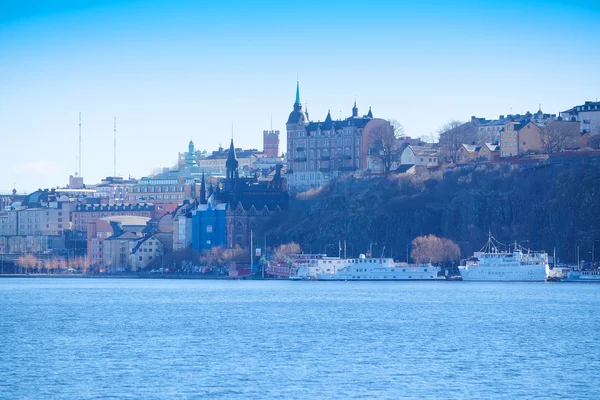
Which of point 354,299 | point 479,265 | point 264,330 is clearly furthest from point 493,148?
point 264,330

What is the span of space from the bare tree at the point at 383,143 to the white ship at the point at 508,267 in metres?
37.8

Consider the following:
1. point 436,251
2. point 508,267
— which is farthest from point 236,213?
point 508,267

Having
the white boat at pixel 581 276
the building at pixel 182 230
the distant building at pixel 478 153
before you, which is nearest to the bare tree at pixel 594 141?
the distant building at pixel 478 153

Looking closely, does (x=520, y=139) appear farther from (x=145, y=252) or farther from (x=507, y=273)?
(x=145, y=252)

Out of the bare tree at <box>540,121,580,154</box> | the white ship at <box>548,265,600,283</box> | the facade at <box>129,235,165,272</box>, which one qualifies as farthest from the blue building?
the white ship at <box>548,265,600,283</box>

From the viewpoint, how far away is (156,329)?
230 ft

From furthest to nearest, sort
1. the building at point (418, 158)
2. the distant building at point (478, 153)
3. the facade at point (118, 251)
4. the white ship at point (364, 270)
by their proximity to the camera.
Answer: the facade at point (118, 251), the building at point (418, 158), the distant building at point (478, 153), the white ship at point (364, 270)

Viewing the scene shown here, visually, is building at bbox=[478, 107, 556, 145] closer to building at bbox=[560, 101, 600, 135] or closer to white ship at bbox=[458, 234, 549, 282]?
building at bbox=[560, 101, 600, 135]

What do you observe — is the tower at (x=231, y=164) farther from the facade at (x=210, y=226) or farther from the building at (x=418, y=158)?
the building at (x=418, y=158)

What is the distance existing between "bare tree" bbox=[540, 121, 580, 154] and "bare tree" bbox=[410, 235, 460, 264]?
75.8 feet

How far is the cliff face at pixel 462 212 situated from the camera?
125688 mm

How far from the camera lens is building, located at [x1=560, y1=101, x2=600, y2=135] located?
164 m

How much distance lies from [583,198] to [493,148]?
84.7ft

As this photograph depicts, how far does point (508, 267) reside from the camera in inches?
4609
